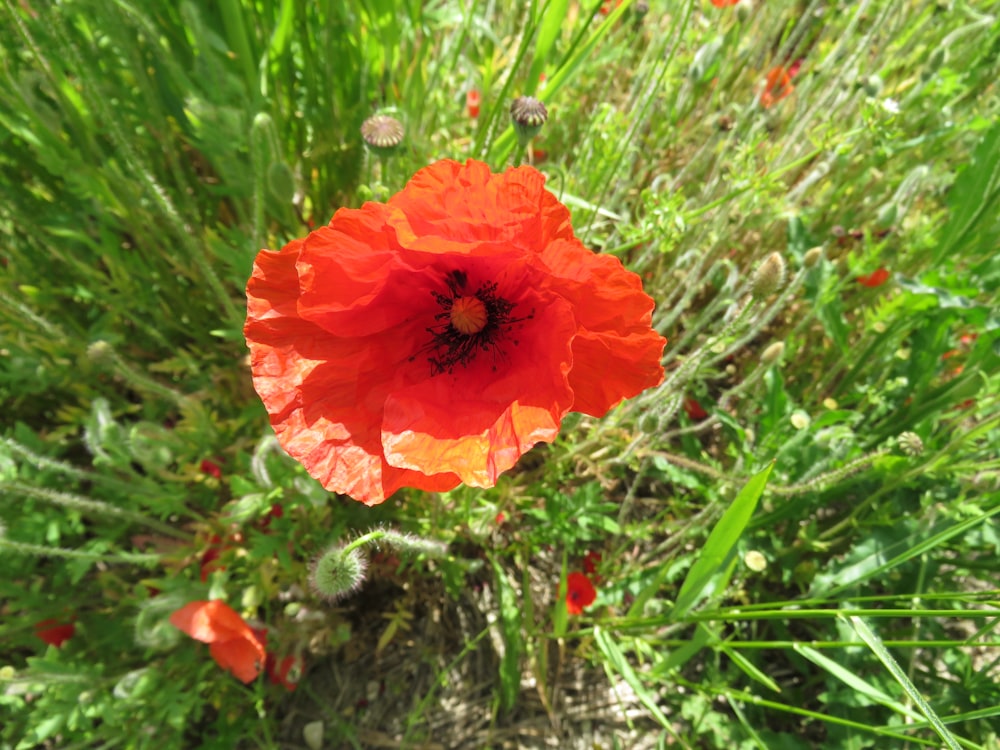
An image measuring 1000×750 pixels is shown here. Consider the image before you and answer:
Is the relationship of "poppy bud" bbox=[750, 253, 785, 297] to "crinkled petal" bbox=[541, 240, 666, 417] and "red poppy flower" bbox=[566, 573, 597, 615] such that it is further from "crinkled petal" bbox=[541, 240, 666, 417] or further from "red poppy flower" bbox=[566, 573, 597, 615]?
"red poppy flower" bbox=[566, 573, 597, 615]

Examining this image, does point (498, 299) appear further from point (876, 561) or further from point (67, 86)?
point (67, 86)

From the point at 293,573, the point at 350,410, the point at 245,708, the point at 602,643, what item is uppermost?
the point at 350,410

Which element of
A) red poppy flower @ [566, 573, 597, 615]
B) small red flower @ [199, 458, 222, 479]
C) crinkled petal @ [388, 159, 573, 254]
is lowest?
small red flower @ [199, 458, 222, 479]

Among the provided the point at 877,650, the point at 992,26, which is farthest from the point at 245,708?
the point at 992,26

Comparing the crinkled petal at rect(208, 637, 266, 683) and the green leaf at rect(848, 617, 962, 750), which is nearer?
the green leaf at rect(848, 617, 962, 750)

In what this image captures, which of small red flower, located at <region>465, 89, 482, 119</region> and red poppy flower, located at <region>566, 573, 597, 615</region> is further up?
small red flower, located at <region>465, 89, 482, 119</region>

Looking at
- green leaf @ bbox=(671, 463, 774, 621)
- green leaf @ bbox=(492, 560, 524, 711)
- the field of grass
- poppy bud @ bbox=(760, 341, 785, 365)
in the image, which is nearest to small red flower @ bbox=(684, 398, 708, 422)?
the field of grass

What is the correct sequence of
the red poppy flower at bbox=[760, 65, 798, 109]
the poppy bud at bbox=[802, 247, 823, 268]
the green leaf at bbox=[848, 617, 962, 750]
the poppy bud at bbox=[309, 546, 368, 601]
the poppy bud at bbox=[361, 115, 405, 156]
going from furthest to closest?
the red poppy flower at bbox=[760, 65, 798, 109] < the poppy bud at bbox=[802, 247, 823, 268] < the poppy bud at bbox=[361, 115, 405, 156] < the poppy bud at bbox=[309, 546, 368, 601] < the green leaf at bbox=[848, 617, 962, 750]

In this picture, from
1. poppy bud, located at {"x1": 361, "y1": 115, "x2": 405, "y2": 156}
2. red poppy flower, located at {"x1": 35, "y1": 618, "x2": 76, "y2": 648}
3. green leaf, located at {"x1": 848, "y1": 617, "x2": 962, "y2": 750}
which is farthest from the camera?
red poppy flower, located at {"x1": 35, "y1": 618, "x2": 76, "y2": 648}
